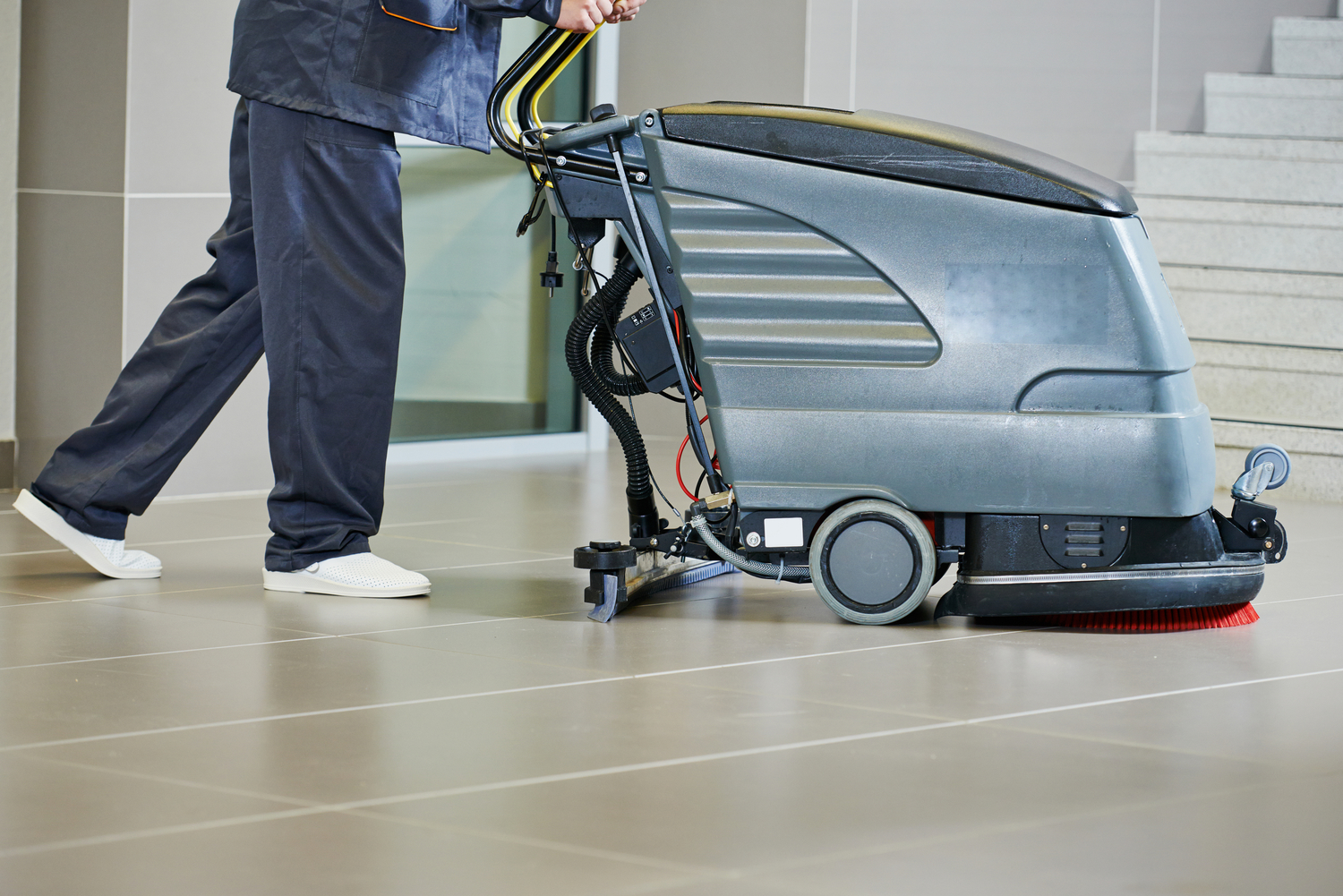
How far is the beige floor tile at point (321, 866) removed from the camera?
120 centimetres

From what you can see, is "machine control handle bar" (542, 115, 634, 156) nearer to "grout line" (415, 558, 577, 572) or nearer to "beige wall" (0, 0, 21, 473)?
"grout line" (415, 558, 577, 572)

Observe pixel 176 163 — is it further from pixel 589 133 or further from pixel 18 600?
pixel 589 133

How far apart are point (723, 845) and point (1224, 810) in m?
0.44

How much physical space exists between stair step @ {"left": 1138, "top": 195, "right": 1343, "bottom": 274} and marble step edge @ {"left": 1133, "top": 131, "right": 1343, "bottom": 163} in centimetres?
16

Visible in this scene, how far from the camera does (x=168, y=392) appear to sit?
8.31ft

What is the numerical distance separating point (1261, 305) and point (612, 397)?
9.29ft

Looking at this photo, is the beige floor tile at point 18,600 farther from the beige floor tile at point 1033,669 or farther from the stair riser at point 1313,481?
the stair riser at point 1313,481

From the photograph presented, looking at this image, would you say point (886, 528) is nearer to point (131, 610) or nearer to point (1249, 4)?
point (131, 610)

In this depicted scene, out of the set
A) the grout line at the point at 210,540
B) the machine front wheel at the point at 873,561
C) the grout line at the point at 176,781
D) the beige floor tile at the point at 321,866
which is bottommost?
the beige floor tile at the point at 321,866

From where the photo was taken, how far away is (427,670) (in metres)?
1.93

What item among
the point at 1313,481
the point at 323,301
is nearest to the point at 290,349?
the point at 323,301

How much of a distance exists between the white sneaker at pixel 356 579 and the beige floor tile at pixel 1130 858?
1.24 metres

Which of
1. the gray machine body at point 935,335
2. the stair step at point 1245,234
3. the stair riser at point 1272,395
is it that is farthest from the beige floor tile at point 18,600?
the stair step at point 1245,234

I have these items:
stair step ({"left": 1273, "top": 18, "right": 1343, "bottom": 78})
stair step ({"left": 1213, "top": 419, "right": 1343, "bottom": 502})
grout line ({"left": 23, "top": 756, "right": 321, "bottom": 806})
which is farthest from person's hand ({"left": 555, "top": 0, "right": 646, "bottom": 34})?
stair step ({"left": 1273, "top": 18, "right": 1343, "bottom": 78})
